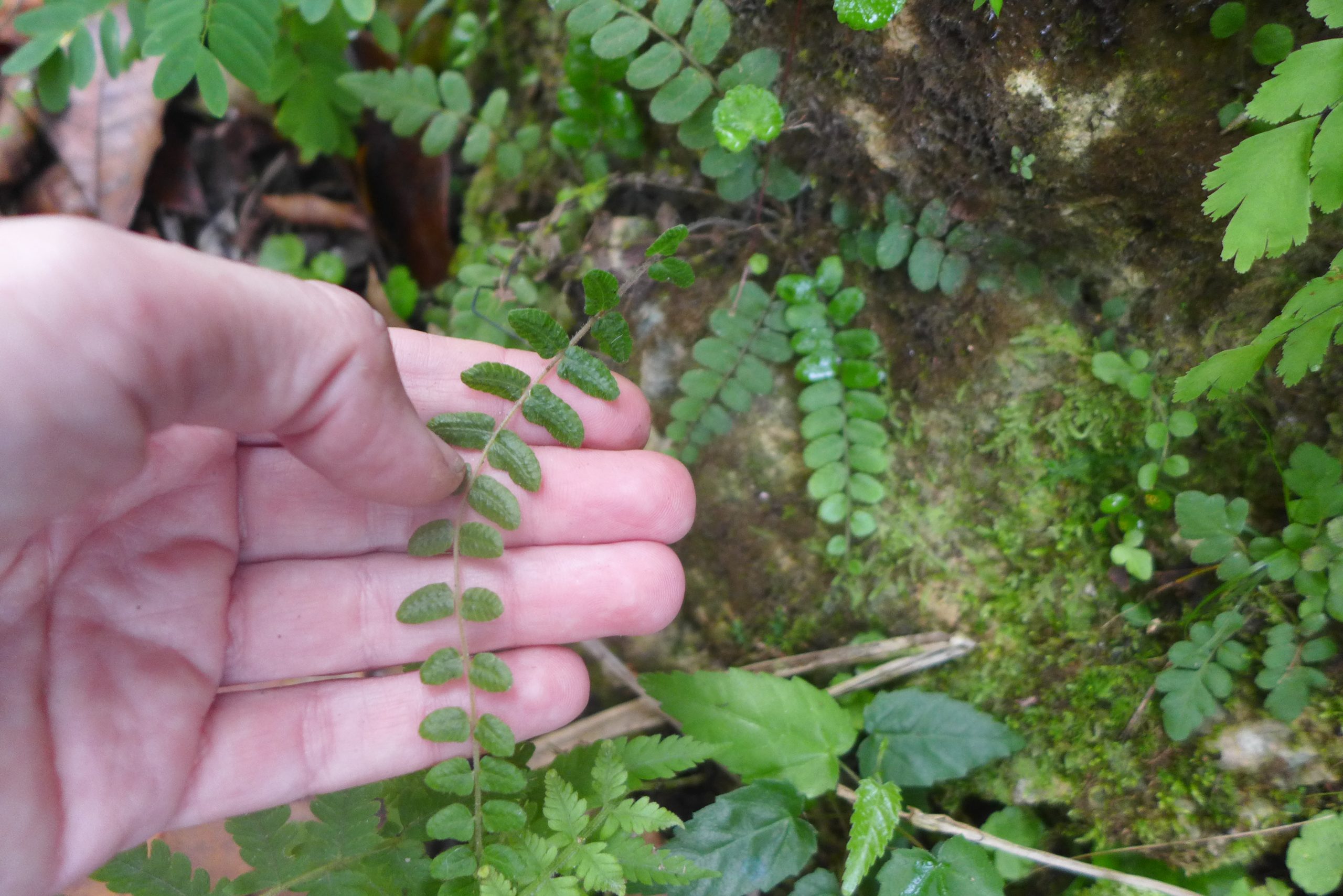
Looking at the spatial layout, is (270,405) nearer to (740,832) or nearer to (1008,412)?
(740,832)

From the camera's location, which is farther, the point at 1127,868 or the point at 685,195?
the point at 685,195

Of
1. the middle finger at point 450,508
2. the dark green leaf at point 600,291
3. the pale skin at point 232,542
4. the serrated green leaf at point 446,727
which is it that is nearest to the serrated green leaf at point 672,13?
the dark green leaf at point 600,291

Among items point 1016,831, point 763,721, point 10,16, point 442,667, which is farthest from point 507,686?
point 10,16

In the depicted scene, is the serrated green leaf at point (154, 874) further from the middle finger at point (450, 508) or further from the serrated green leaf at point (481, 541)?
the serrated green leaf at point (481, 541)

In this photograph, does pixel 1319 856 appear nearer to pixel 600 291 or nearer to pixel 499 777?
pixel 499 777

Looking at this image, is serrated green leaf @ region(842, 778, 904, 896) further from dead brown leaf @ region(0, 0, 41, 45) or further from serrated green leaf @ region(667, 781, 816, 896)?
dead brown leaf @ region(0, 0, 41, 45)

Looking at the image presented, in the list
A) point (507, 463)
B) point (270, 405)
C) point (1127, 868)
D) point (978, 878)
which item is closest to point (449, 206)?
point (507, 463)

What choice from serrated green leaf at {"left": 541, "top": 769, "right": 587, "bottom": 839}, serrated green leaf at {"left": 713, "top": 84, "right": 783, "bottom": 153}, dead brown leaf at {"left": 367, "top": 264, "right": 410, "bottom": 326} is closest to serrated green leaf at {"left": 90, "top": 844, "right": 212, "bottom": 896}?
serrated green leaf at {"left": 541, "top": 769, "right": 587, "bottom": 839}
